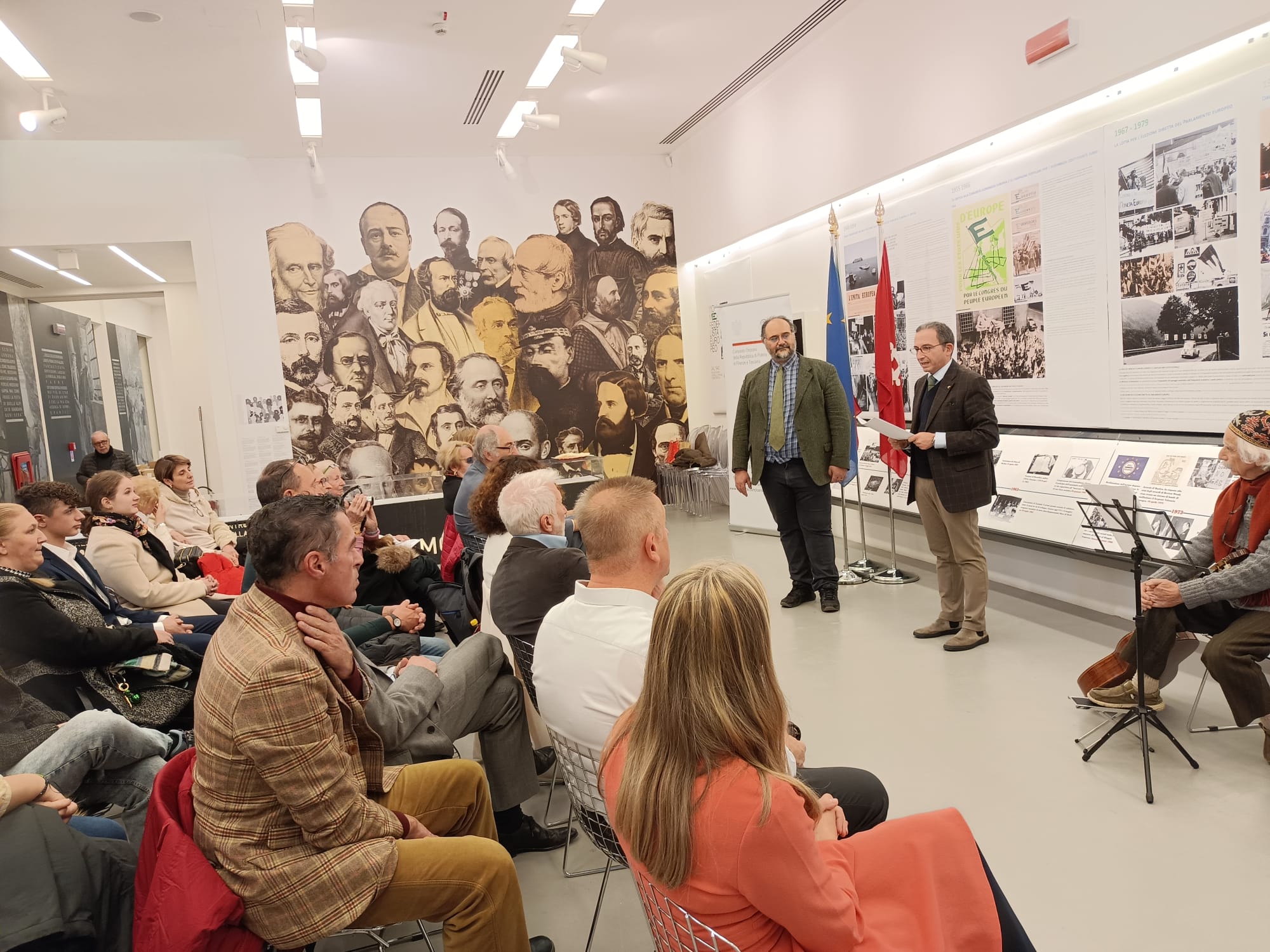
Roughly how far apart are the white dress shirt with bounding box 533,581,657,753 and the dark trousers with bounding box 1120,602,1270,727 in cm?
232

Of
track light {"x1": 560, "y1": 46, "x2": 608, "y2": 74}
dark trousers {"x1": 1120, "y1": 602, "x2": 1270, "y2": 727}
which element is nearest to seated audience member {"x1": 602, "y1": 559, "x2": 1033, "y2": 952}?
A: dark trousers {"x1": 1120, "y1": 602, "x2": 1270, "y2": 727}

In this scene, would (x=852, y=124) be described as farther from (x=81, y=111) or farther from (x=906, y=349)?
(x=81, y=111)

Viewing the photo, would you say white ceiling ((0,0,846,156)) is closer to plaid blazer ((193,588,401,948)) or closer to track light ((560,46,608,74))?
track light ((560,46,608,74))

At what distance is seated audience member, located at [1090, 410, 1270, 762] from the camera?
124 inches

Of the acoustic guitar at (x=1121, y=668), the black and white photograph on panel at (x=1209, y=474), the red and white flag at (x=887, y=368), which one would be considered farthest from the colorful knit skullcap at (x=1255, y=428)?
the red and white flag at (x=887, y=368)

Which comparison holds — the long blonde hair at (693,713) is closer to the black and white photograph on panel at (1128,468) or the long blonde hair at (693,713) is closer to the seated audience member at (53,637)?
the seated audience member at (53,637)

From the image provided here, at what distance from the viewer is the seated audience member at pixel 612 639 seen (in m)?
2.13

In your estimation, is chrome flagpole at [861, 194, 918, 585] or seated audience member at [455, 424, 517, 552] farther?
chrome flagpole at [861, 194, 918, 585]

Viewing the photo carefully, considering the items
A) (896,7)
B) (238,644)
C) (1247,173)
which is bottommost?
(238,644)

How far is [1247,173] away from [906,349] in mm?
3106

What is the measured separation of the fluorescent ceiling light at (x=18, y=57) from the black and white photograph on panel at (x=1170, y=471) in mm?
8281

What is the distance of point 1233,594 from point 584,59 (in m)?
6.18

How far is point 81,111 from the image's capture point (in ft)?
27.5

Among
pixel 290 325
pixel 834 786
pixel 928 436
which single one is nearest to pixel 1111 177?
pixel 928 436
